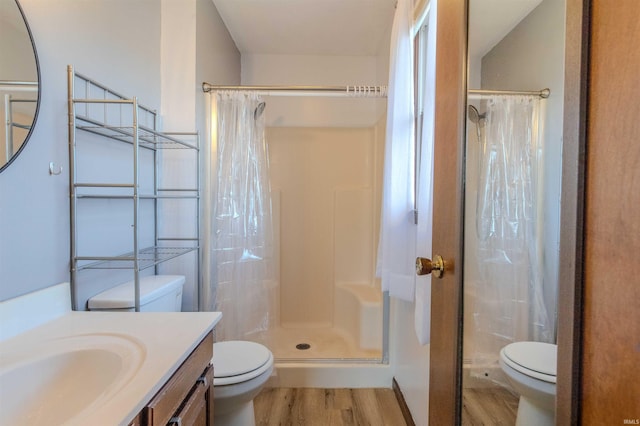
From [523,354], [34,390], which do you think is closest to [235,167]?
[34,390]

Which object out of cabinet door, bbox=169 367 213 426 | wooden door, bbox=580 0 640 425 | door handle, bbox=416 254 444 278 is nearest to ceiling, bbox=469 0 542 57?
wooden door, bbox=580 0 640 425

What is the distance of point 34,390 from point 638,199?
122 cm

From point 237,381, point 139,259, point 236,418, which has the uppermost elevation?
point 139,259

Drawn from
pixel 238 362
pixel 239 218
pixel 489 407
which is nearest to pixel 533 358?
pixel 489 407

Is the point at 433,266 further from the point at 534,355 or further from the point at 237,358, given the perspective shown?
the point at 237,358

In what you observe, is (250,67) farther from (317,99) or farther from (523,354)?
(523,354)

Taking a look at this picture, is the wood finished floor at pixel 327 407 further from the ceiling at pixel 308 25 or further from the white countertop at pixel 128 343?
the ceiling at pixel 308 25

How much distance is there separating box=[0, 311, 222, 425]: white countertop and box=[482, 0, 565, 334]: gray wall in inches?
31.9

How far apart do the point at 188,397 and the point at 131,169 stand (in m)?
1.08

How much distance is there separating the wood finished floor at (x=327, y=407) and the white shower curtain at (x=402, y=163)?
810 mm

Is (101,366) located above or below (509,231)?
below

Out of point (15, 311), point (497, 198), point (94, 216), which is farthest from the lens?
point (94, 216)

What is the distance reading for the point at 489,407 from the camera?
78 cm

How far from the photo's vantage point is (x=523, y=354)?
0.67m
